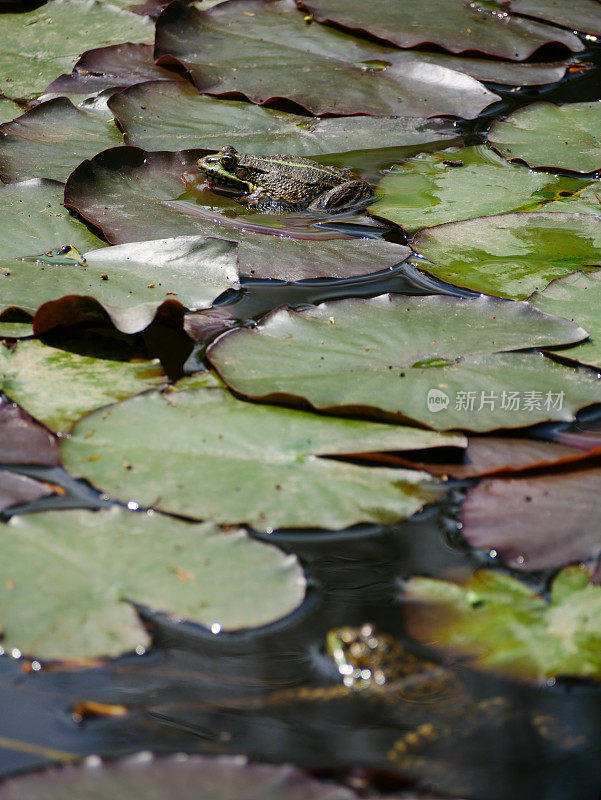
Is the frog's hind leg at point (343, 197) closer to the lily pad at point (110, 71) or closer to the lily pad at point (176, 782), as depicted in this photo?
the lily pad at point (110, 71)

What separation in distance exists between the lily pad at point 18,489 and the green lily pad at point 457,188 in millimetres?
1646

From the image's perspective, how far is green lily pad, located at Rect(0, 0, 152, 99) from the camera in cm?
375

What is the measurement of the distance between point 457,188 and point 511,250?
51 centimetres

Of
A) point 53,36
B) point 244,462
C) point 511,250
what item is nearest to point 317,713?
point 244,462

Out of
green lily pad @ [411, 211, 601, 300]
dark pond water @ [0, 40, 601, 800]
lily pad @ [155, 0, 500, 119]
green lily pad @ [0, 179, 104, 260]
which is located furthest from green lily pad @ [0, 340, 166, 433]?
lily pad @ [155, 0, 500, 119]

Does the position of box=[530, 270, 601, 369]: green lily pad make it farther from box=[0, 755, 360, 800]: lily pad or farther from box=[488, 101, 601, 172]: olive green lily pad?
box=[0, 755, 360, 800]: lily pad

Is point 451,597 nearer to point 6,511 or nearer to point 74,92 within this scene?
point 6,511

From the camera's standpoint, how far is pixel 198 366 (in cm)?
204

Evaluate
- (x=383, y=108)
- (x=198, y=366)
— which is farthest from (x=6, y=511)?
(x=383, y=108)

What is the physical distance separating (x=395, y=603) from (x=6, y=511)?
0.82m

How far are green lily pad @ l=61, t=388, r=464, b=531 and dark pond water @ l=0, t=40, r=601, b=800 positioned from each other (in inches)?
7.7

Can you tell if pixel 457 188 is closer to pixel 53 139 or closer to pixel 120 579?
pixel 53 139

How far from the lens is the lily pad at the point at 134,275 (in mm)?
2170

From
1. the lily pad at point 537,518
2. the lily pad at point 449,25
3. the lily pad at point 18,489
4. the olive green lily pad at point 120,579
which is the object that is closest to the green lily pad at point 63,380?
the lily pad at point 18,489
